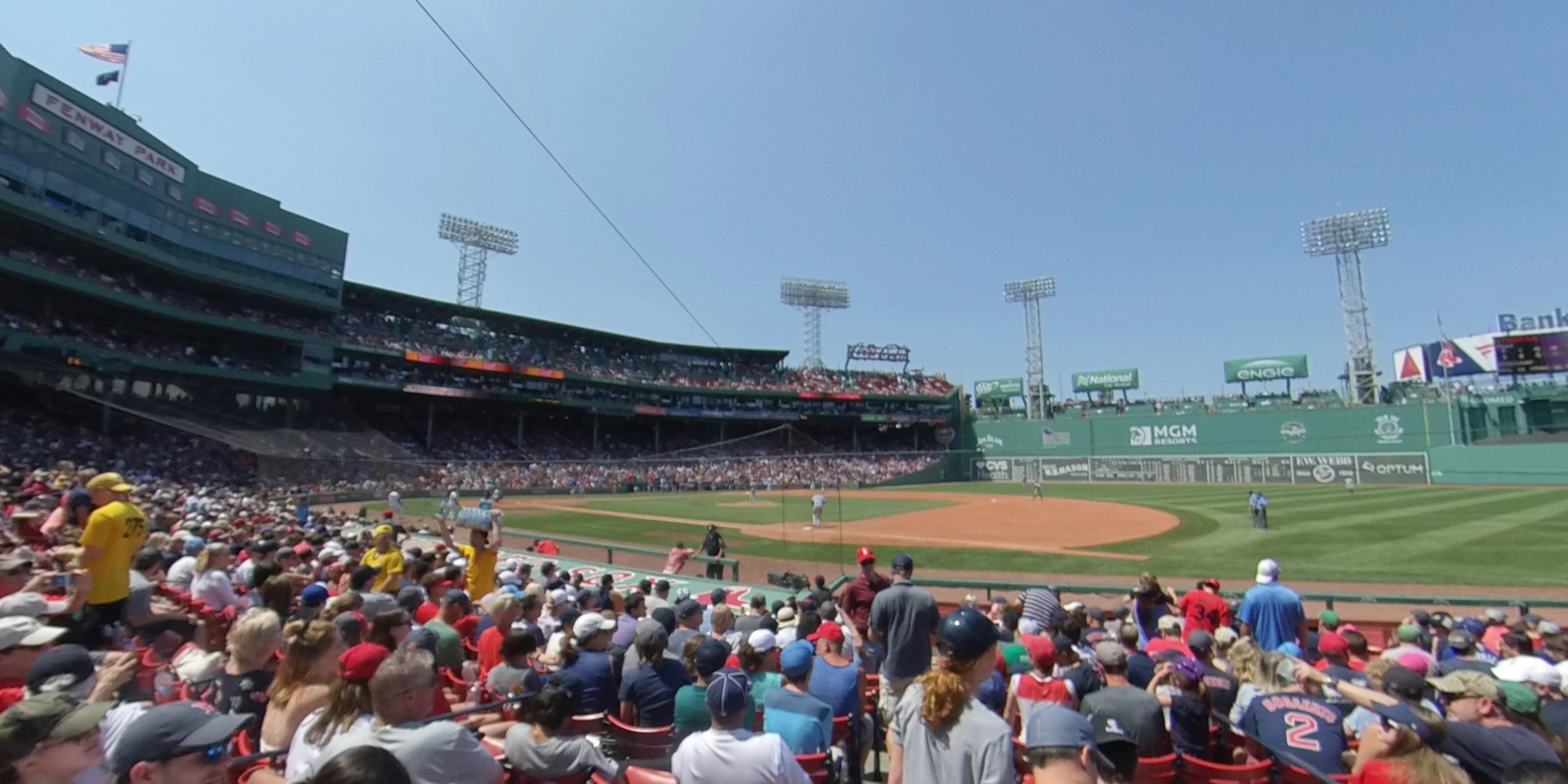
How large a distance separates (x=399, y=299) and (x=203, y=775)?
57.9 m

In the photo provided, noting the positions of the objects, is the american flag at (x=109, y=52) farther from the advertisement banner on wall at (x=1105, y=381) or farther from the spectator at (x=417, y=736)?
the advertisement banner on wall at (x=1105, y=381)

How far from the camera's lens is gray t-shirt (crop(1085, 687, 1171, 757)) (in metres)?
4.14

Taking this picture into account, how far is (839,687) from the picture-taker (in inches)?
195

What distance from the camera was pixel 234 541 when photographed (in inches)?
452

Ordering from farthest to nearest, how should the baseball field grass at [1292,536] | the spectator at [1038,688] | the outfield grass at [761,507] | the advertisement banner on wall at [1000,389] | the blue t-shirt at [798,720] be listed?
the advertisement banner on wall at [1000,389] < the outfield grass at [761,507] < the baseball field grass at [1292,536] < the spectator at [1038,688] < the blue t-shirt at [798,720]

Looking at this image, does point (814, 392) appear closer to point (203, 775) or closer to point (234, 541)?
point (234, 541)

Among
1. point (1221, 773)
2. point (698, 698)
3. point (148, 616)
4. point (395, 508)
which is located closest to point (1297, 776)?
point (1221, 773)

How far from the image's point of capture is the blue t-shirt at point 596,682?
16.0 feet

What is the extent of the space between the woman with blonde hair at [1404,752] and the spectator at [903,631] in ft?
8.43

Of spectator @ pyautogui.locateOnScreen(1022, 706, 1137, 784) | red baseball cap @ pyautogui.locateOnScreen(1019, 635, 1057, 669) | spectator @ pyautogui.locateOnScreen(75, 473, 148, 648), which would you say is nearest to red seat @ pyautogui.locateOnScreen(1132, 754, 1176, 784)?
red baseball cap @ pyautogui.locateOnScreen(1019, 635, 1057, 669)

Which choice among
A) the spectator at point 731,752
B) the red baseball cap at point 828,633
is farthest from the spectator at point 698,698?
the red baseball cap at point 828,633

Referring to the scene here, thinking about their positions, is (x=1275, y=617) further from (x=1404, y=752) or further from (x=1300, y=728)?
(x=1404, y=752)

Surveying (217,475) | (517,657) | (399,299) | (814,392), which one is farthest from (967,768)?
(814,392)

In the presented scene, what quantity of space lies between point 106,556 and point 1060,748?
7.79 meters
